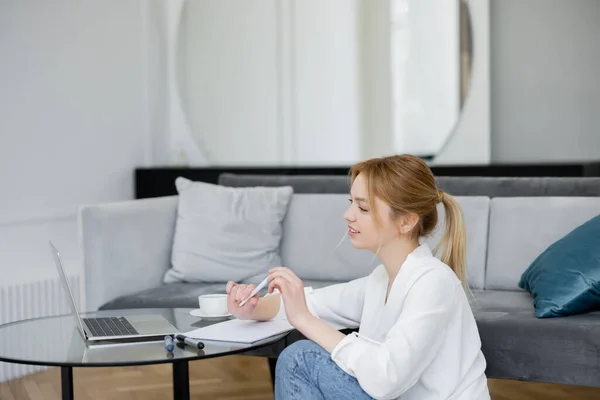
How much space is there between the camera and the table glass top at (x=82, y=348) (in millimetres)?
1739

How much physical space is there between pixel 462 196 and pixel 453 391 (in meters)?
1.47

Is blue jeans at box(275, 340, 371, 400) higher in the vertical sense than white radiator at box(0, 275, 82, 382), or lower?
higher

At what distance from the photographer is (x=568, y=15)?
3.91 metres

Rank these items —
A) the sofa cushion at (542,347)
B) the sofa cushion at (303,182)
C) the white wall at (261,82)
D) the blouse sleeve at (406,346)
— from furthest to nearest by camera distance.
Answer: the white wall at (261,82) < the sofa cushion at (303,182) < the sofa cushion at (542,347) < the blouse sleeve at (406,346)

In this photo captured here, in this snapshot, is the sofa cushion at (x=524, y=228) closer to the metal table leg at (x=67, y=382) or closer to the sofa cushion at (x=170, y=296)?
the sofa cushion at (x=170, y=296)

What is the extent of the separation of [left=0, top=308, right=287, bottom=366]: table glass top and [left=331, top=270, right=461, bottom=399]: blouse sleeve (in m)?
0.32

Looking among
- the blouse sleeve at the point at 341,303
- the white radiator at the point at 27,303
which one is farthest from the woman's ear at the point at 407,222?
the white radiator at the point at 27,303

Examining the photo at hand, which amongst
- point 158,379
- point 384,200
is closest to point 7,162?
point 158,379

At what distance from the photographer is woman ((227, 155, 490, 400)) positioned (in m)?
1.53

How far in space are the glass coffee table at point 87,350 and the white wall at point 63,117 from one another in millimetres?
1400

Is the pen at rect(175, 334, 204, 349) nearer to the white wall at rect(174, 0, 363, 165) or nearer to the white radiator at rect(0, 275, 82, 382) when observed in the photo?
the white radiator at rect(0, 275, 82, 382)

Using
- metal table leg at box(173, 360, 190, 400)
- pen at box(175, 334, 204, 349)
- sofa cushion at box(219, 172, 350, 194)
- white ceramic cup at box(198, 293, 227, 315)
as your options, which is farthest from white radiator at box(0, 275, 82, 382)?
pen at box(175, 334, 204, 349)

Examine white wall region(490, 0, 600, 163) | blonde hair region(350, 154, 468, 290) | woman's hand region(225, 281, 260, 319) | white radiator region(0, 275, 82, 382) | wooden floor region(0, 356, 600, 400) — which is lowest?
wooden floor region(0, 356, 600, 400)

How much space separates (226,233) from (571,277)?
4.35 feet
